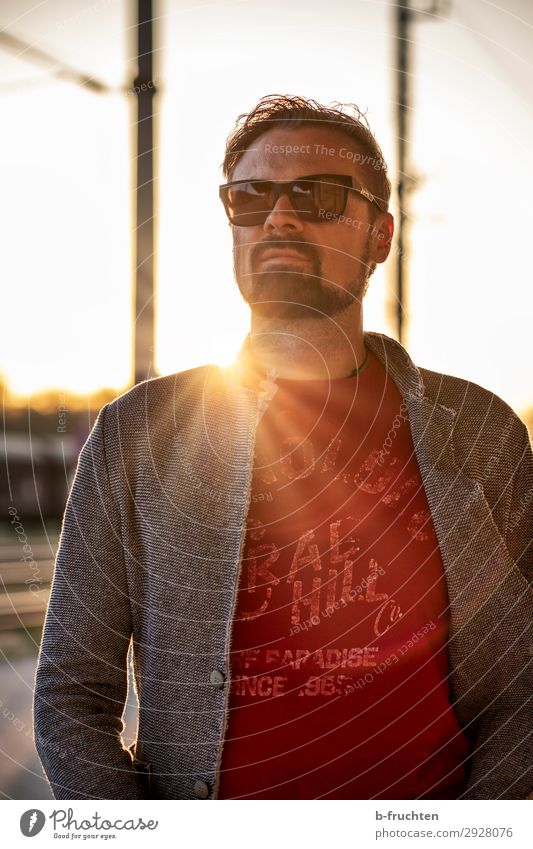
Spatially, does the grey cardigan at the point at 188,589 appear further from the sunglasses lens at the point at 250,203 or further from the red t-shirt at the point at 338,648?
the sunglasses lens at the point at 250,203

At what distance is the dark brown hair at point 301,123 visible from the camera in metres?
1.72

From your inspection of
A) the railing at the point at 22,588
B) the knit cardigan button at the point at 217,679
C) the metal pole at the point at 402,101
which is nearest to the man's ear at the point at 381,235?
the metal pole at the point at 402,101

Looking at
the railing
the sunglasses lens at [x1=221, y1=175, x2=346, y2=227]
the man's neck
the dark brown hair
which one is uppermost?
the dark brown hair

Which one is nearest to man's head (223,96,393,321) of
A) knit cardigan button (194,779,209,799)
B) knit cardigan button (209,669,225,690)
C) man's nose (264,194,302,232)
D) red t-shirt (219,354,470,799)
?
man's nose (264,194,302,232)

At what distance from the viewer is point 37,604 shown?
9.10 meters

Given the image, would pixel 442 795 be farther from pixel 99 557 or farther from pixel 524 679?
pixel 99 557

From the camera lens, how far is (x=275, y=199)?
1664 mm

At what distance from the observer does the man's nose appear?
165 centimetres

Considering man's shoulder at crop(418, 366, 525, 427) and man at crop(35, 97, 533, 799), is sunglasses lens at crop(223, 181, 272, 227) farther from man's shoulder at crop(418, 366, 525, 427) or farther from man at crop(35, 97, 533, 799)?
man's shoulder at crop(418, 366, 525, 427)

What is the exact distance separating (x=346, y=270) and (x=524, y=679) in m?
0.83
